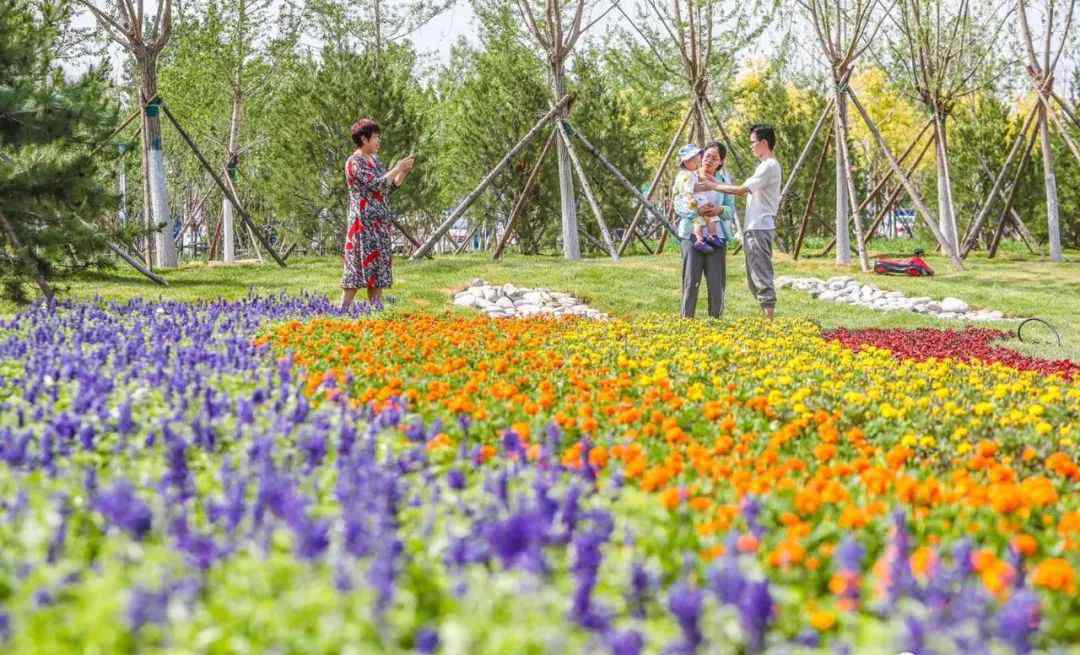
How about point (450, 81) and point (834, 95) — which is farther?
point (450, 81)

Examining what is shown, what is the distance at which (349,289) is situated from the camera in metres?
9.68

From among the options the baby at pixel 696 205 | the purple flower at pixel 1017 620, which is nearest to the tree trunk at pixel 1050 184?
the baby at pixel 696 205

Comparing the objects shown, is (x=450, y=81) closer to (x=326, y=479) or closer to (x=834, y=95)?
(x=834, y=95)

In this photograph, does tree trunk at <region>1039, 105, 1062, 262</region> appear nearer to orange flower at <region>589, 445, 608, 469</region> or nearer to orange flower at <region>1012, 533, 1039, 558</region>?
orange flower at <region>589, 445, 608, 469</region>

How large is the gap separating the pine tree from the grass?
1.64ft

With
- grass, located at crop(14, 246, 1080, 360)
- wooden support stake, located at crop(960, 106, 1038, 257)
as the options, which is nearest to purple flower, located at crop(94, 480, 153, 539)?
grass, located at crop(14, 246, 1080, 360)

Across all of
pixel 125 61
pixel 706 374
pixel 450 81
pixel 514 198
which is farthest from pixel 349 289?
pixel 450 81

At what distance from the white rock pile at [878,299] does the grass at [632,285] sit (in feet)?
1.04

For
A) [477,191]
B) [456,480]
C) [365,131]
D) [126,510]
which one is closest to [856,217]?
[477,191]

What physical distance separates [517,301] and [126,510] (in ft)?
33.0

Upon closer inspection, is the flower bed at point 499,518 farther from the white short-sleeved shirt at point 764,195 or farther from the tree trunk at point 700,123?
the tree trunk at point 700,123

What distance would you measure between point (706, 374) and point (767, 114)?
953 inches

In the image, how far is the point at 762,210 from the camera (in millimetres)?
9570

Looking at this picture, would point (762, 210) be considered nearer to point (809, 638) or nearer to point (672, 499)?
point (672, 499)
